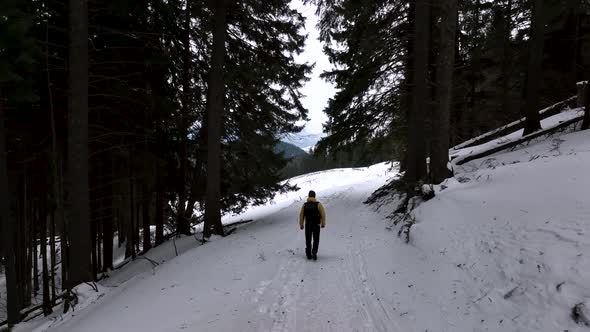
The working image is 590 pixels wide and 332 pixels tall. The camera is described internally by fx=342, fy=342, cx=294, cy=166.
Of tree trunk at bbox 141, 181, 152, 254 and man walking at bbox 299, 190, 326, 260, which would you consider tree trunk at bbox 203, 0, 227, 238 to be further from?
man walking at bbox 299, 190, 326, 260

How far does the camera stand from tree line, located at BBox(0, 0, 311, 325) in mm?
8445

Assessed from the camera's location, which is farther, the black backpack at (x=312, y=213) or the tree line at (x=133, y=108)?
the black backpack at (x=312, y=213)

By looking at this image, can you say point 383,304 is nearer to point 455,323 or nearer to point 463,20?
point 455,323

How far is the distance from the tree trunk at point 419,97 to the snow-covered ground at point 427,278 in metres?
2.86

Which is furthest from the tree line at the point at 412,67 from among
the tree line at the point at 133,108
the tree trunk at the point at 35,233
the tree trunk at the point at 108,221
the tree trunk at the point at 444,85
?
the tree trunk at the point at 35,233

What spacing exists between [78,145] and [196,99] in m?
5.84

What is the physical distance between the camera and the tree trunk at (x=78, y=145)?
8.23 m

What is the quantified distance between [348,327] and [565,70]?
75.0 ft

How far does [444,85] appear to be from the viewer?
376 inches

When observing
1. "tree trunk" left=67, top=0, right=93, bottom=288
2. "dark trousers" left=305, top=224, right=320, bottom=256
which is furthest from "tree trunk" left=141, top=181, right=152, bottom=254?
"dark trousers" left=305, top=224, right=320, bottom=256

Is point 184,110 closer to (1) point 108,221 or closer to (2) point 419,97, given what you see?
(1) point 108,221

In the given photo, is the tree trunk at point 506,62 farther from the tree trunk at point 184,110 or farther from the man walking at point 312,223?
the man walking at point 312,223

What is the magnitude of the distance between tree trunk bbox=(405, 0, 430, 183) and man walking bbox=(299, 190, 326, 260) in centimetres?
434

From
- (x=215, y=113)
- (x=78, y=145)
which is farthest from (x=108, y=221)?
(x=78, y=145)
